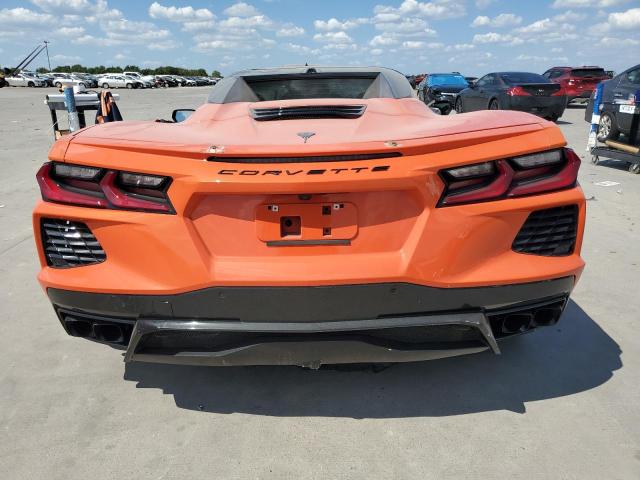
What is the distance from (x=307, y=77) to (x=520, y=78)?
12824 millimetres

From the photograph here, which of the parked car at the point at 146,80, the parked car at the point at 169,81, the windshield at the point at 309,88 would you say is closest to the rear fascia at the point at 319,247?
the windshield at the point at 309,88

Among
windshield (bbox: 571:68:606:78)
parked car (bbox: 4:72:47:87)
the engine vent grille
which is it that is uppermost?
the engine vent grille

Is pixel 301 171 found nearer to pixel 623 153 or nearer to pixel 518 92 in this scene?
pixel 623 153

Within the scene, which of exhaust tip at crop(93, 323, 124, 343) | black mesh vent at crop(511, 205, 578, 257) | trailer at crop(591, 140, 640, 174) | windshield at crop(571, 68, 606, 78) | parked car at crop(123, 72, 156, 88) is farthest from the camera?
parked car at crop(123, 72, 156, 88)

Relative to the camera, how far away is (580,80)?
64.3 ft

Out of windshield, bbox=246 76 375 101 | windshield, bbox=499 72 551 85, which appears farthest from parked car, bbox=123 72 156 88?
windshield, bbox=246 76 375 101

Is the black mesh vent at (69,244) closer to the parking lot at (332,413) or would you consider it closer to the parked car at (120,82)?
the parking lot at (332,413)

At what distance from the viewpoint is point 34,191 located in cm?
681

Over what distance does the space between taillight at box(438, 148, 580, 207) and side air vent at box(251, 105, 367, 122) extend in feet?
2.65

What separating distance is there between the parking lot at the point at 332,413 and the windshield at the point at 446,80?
18.9m

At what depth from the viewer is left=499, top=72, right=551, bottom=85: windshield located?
14.0 metres

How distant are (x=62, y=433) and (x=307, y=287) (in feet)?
4.31

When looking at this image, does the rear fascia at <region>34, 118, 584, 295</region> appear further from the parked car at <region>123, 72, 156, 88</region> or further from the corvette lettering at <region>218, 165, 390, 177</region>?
the parked car at <region>123, 72, 156, 88</region>

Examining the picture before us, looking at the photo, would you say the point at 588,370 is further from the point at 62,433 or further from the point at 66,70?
the point at 66,70
